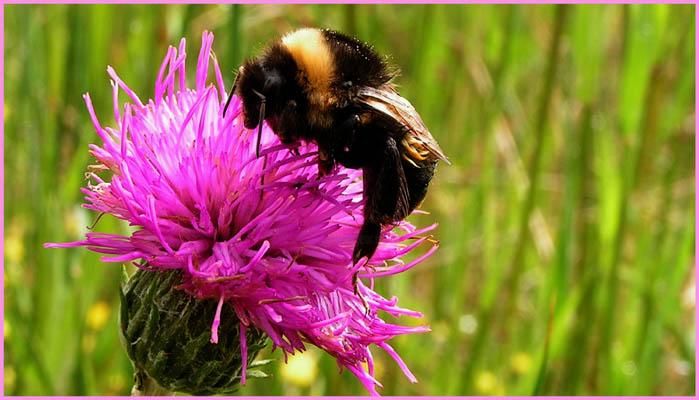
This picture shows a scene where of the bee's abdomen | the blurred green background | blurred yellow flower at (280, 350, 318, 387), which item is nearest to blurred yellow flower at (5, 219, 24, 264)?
the blurred green background

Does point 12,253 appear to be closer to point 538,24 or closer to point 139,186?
point 139,186

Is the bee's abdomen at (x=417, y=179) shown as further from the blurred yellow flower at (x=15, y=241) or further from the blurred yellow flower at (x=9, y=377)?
the blurred yellow flower at (x=15, y=241)

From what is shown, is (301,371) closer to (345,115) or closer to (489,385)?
(489,385)

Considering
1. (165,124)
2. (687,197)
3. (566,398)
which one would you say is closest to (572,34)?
(687,197)

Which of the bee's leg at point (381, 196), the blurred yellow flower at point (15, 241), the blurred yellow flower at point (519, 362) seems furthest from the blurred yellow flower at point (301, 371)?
the bee's leg at point (381, 196)

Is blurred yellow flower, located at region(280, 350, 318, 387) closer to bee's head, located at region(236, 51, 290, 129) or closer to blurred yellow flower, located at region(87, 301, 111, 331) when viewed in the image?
blurred yellow flower, located at region(87, 301, 111, 331)

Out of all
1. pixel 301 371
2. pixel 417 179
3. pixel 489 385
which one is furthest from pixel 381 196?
pixel 489 385
